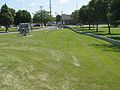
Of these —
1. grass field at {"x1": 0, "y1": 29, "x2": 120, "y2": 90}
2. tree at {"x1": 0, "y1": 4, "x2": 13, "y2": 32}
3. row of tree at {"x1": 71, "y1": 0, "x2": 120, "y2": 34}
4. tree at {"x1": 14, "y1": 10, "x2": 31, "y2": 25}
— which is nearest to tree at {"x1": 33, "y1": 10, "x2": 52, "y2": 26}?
tree at {"x1": 14, "y1": 10, "x2": 31, "y2": 25}

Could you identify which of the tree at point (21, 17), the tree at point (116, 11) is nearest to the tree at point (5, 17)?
the tree at point (21, 17)

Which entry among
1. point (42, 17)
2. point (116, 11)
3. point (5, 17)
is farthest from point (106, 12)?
point (42, 17)

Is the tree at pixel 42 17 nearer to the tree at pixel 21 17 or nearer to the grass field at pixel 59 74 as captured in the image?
the tree at pixel 21 17

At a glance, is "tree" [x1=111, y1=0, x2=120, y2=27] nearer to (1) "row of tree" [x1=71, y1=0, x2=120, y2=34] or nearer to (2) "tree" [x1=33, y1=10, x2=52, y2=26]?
(1) "row of tree" [x1=71, y1=0, x2=120, y2=34]

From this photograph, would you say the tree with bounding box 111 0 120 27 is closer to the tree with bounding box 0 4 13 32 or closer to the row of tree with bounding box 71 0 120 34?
the row of tree with bounding box 71 0 120 34

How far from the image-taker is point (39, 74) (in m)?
15.2

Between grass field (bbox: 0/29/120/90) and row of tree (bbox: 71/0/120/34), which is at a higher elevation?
row of tree (bbox: 71/0/120/34)

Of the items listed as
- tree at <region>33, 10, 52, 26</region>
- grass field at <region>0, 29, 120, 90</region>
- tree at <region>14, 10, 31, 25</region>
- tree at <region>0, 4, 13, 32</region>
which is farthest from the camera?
tree at <region>33, 10, 52, 26</region>

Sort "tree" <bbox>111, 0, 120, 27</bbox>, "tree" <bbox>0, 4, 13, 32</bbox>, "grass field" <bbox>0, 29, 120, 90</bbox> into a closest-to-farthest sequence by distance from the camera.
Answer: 1. "grass field" <bbox>0, 29, 120, 90</bbox>
2. "tree" <bbox>111, 0, 120, 27</bbox>
3. "tree" <bbox>0, 4, 13, 32</bbox>

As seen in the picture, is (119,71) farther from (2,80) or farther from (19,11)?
(19,11)

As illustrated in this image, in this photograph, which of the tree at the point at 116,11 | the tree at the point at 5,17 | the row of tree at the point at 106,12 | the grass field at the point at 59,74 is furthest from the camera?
the tree at the point at 5,17

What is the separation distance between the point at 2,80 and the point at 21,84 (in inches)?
40.9

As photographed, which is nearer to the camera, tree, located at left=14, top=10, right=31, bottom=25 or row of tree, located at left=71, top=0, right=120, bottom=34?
row of tree, located at left=71, top=0, right=120, bottom=34

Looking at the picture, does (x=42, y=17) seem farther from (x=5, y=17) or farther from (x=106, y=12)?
(x=106, y=12)
